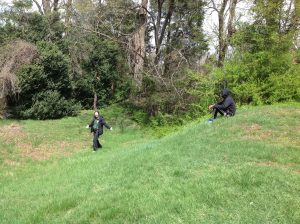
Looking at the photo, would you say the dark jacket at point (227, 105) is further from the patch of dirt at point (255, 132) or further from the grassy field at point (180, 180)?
the patch of dirt at point (255, 132)

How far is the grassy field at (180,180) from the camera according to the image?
7170mm

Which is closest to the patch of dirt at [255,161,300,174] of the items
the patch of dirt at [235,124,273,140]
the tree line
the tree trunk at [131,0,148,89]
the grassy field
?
the grassy field

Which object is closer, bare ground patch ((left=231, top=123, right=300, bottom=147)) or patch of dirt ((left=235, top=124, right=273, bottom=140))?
bare ground patch ((left=231, top=123, right=300, bottom=147))

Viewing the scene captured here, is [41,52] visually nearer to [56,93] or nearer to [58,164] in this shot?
[56,93]

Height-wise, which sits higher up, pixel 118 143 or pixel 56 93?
pixel 56 93

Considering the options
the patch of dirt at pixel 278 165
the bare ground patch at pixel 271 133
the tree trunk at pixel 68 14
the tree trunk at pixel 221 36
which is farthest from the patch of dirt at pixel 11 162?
the tree trunk at pixel 68 14

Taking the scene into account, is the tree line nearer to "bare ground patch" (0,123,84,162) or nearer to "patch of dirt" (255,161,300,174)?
"bare ground patch" (0,123,84,162)

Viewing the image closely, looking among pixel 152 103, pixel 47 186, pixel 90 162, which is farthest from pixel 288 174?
pixel 152 103

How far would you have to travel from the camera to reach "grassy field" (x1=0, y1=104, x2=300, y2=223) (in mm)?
7170

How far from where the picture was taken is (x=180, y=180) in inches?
356

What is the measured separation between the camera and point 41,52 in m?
25.6

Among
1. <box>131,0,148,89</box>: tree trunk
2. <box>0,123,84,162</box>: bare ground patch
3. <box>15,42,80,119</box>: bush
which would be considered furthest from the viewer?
<box>131,0,148,89</box>: tree trunk

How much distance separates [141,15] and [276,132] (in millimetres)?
19572

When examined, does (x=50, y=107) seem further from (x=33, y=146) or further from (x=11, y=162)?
(x=11, y=162)
